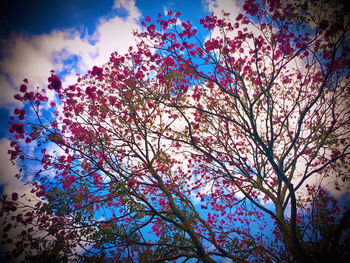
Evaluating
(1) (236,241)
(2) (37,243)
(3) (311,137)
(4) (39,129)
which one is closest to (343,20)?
(3) (311,137)

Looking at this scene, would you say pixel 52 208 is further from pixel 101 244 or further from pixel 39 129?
pixel 39 129

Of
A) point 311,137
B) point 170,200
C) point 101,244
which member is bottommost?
point 101,244

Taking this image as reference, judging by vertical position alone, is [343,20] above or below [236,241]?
above

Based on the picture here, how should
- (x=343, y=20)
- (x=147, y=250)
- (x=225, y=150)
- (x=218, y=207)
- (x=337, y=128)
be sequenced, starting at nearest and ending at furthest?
(x=343, y=20) → (x=147, y=250) → (x=337, y=128) → (x=225, y=150) → (x=218, y=207)

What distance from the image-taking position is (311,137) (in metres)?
5.71

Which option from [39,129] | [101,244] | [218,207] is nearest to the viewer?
[101,244]

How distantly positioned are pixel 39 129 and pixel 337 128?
1078cm

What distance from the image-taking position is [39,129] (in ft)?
15.4

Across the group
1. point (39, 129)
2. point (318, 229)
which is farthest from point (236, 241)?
point (39, 129)

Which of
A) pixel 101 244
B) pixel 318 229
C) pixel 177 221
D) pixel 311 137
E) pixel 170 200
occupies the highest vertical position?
pixel 311 137

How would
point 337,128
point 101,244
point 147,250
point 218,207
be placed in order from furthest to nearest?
point 218,207
point 337,128
point 147,250
point 101,244

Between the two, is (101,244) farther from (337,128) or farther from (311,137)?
(337,128)

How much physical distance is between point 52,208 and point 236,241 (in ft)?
20.5

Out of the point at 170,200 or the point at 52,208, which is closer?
the point at 52,208
